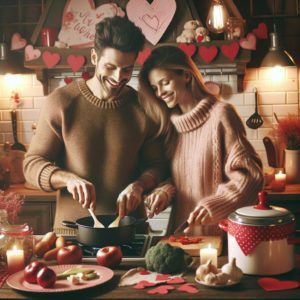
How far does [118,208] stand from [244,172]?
0.64 meters

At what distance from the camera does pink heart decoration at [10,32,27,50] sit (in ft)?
14.2

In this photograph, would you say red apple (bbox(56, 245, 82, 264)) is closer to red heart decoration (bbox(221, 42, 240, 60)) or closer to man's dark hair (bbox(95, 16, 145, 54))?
man's dark hair (bbox(95, 16, 145, 54))

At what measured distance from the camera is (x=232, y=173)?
125 inches

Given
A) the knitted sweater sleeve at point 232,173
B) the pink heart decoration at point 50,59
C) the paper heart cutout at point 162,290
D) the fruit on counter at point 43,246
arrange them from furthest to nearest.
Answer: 1. the pink heart decoration at point 50,59
2. the knitted sweater sleeve at point 232,173
3. the fruit on counter at point 43,246
4. the paper heart cutout at point 162,290

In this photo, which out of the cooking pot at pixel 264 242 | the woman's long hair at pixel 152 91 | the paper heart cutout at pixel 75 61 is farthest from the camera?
the paper heart cutout at pixel 75 61

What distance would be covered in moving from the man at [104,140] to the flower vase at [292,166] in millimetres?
1036

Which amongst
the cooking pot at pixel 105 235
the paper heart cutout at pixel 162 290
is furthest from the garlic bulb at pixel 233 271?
the cooking pot at pixel 105 235

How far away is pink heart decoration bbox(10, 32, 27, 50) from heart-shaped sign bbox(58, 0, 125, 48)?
14.6 inches

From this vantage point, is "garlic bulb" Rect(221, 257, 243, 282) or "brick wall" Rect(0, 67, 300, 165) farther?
"brick wall" Rect(0, 67, 300, 165)

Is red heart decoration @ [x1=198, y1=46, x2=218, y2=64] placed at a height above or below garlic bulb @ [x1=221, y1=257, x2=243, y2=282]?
above

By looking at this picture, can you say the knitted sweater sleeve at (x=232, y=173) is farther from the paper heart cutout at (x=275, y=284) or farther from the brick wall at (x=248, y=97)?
the brick wall at (x=248, y=97)

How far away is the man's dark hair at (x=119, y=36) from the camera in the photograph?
328cm

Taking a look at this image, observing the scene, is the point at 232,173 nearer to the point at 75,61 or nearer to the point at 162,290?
the point at 162,290

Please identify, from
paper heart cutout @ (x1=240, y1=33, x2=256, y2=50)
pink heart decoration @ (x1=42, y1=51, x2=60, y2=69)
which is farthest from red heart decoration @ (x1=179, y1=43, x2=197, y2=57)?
pink heart decoration @ (x1=42, y1=51, x2=60, y2=69)
